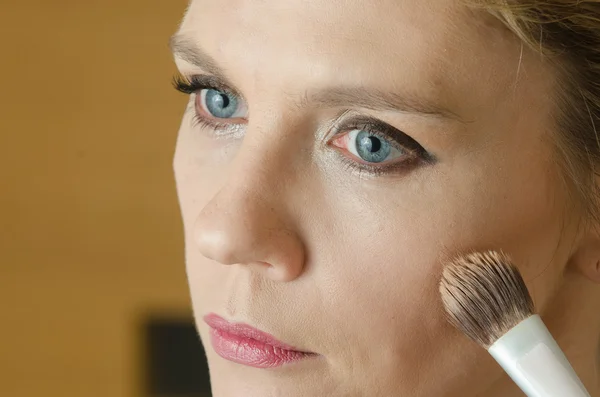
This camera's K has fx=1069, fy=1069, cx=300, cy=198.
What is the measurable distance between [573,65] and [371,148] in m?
0.12

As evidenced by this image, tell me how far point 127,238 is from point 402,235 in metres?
0.78

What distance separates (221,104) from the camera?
0.64 m

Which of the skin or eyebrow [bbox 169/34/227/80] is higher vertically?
eyebrow [bbox 169/34/227/80]

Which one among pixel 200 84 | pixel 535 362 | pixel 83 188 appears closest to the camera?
pixel 535 362

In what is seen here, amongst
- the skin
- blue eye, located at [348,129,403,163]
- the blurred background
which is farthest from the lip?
the blurred background

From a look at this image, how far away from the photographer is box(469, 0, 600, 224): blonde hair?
1.77 feet

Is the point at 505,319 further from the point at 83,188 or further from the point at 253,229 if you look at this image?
the point at 83,188

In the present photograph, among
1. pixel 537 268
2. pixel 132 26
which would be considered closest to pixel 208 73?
pixel 537 268

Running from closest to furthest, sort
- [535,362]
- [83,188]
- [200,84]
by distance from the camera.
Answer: [535,362]
[200,84]
[83,188]

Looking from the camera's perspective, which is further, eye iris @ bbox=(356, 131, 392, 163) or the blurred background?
the blurred background

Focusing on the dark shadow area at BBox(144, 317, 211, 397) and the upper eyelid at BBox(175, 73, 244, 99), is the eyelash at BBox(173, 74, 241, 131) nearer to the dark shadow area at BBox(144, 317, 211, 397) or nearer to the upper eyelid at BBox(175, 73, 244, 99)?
the upper eyelid at BBox(175, 73, 244, 99)

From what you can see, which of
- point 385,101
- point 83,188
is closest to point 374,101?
point 385,101

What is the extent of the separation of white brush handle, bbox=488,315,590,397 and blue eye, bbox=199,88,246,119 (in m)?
0.20

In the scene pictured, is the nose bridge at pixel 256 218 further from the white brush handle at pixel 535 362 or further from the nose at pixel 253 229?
the white brush handle at pixel 535 362
